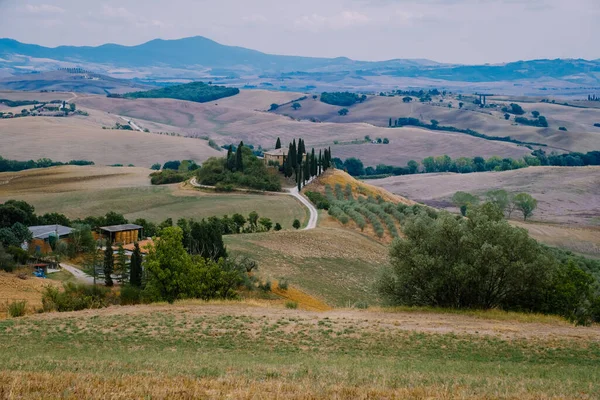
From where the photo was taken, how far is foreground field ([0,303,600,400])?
1334 centimetres

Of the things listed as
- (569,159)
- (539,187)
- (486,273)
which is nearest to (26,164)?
(539,187)

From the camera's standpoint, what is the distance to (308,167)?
9044 cm

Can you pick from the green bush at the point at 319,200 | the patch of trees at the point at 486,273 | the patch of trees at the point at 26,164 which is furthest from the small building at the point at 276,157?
the patch of trees at the point at 486,273

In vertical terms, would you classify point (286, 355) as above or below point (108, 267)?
above

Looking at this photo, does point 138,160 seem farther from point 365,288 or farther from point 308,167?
point 365,288

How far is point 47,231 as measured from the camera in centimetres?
5356

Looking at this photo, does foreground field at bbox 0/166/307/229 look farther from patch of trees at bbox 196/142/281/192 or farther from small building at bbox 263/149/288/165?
small building at bbox 263/149/288/165

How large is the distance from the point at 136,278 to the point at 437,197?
284 ft

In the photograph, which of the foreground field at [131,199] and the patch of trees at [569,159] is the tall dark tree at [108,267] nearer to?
the foreground field at [131,199]

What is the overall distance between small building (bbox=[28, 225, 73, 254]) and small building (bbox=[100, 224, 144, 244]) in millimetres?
3096

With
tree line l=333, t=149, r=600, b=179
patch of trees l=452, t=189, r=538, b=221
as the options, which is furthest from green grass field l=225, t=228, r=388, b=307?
tree line l=333, t=149, r=600, b=179

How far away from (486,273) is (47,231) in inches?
1414

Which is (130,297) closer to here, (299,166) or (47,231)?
(47,231)

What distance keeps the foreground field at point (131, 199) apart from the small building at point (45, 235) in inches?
565
